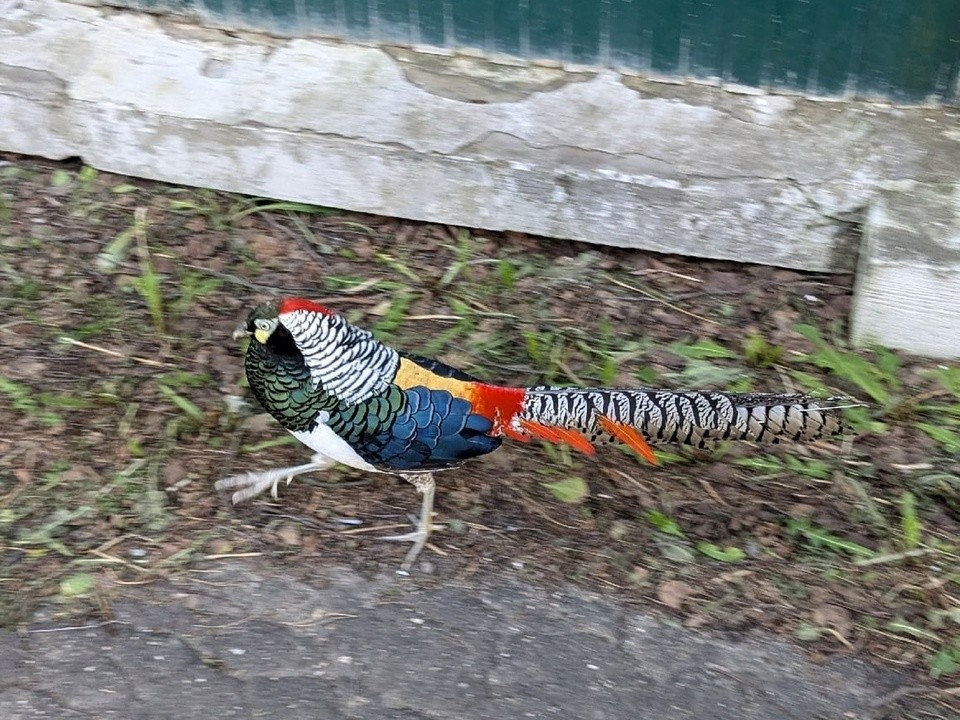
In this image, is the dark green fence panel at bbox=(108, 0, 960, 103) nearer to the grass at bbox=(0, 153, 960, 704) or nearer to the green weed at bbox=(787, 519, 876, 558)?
the grass at bbox=(0, 153, 960, 704)

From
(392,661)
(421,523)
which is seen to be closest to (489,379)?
(421,523)

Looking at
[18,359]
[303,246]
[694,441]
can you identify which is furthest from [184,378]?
[694,441]

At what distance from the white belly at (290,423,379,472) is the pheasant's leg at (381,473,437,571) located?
133 millimetres

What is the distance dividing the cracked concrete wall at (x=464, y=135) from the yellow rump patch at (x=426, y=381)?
1.13 metres

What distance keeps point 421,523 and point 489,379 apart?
0.65 m

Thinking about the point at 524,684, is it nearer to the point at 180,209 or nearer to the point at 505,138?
the point at 505,138

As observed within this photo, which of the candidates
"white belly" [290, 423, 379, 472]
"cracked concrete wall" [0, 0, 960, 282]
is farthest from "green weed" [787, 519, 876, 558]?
"white belly" [290, 423, 379, 472]

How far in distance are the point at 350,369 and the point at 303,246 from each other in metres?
1.29

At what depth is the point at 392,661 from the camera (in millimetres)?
2510

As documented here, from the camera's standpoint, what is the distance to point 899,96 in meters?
3.31

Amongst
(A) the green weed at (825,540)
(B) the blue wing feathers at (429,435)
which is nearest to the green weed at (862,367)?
(A) the green weed at (825,540)

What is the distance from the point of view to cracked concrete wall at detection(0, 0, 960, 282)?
339 cm

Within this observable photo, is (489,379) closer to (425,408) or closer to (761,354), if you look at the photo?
(425,408)

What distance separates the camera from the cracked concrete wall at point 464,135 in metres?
3.39
